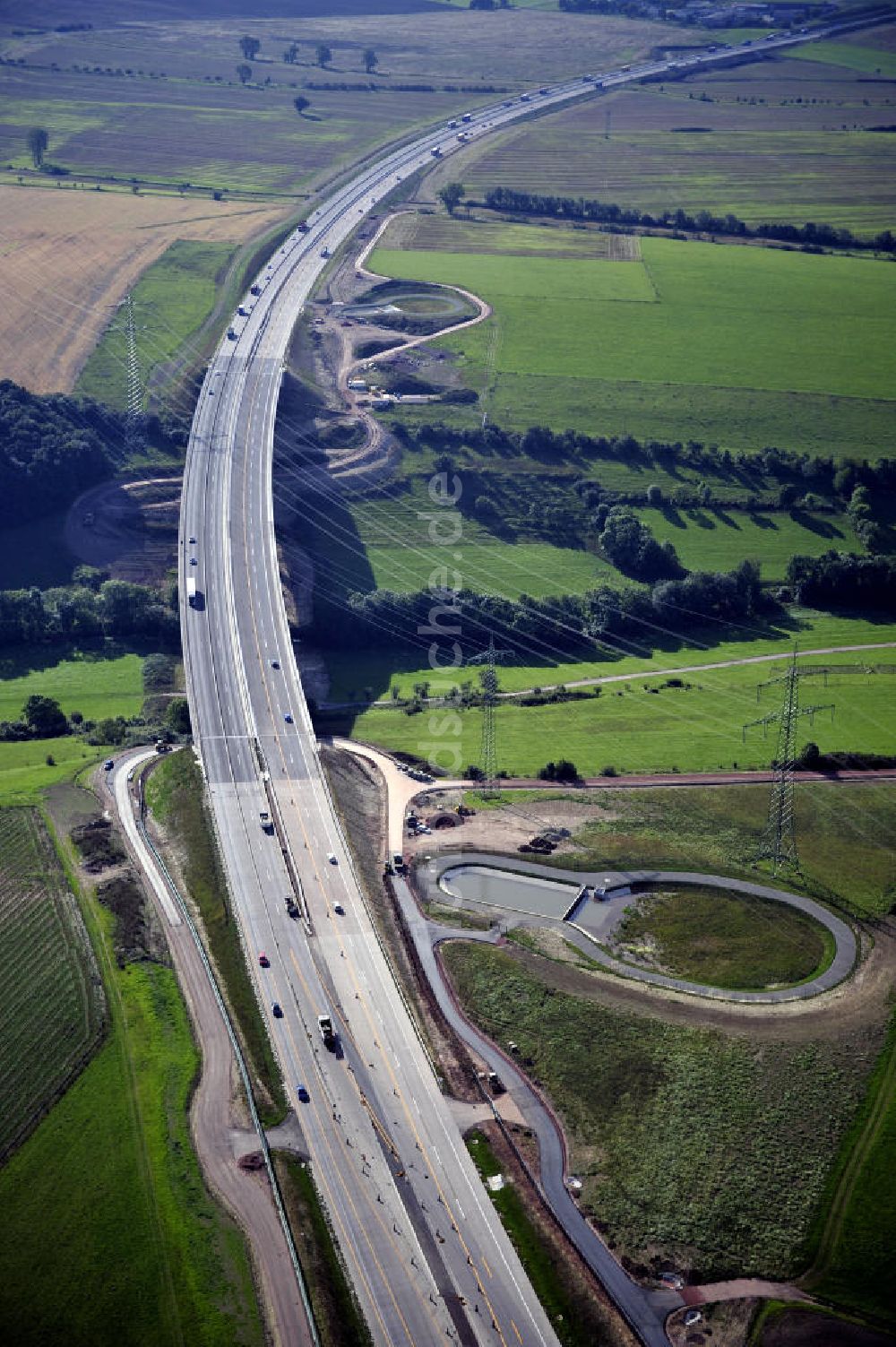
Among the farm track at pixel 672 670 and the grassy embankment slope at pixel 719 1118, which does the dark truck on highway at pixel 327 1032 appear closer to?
the grassy embankment slope at pixel 719 1118

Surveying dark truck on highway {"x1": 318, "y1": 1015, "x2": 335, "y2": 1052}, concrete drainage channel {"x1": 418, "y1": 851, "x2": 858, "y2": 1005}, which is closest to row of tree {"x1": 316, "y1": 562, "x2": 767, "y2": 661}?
concrete drainage channel {"x1": 418, "y1": 851, "x2": 858, "y2": 1005}

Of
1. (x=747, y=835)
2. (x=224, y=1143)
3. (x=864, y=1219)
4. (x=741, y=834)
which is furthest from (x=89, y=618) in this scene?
(x=864, y=1219)

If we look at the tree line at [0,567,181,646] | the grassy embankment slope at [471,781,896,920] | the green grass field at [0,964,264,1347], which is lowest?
the green grass field at [0,964,264,1347]

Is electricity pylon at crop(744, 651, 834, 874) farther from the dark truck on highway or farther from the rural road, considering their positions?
the rural road

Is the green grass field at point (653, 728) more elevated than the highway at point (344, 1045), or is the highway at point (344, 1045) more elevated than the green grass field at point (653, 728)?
the green grass field at point (653, 728)

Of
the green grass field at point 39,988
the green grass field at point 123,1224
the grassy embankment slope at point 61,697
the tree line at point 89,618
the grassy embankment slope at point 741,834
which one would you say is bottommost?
the green grass field at point 123,1224

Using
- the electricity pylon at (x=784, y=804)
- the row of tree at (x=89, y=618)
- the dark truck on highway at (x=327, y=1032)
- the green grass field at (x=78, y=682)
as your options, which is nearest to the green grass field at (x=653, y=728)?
the electricity pylon at (x=784, y=804)

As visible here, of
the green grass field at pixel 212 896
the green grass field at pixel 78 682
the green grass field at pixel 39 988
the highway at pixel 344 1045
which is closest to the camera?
the highway at pixel 344 1045
